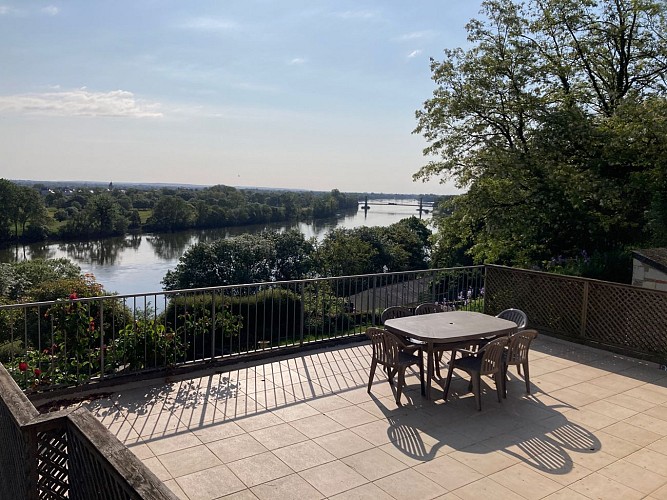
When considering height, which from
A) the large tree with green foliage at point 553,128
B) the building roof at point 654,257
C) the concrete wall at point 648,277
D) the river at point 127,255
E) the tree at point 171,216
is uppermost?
the large tree with green foliage at point 553,128

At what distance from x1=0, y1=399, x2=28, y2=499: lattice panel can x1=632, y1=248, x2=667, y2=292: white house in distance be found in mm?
7056

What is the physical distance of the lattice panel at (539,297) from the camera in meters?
7.03

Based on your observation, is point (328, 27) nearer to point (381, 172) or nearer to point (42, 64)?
point (42, 64)

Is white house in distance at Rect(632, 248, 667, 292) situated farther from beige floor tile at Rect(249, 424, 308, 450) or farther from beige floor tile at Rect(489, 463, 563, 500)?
beige floor tile at Rect(249, 424, 308, 450)

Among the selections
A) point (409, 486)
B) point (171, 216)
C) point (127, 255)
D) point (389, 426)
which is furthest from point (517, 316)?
point (171, 216)

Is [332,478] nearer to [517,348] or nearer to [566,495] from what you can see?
[566,495]

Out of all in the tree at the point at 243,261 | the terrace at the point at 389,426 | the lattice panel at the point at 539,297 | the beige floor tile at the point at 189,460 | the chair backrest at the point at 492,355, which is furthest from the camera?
the tree at the point at 243,261

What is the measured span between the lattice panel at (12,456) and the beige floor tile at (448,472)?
2.45m

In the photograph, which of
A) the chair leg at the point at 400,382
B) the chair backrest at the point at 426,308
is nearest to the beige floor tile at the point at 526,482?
the chair leg at the point at 400,382

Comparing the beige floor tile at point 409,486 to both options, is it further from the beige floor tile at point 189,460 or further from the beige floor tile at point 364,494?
the beige floor tile at point 189,460

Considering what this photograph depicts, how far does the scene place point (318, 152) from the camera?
103 ft

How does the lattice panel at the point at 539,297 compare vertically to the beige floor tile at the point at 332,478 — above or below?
above

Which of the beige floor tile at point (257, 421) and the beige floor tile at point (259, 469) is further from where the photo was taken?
the beige floor tile at point (257, 421)

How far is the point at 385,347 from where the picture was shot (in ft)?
15.6
